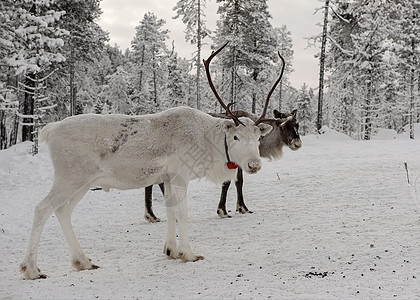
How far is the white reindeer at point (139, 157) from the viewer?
15.6 ft

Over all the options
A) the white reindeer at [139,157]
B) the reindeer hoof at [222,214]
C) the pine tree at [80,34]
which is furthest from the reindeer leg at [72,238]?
the pine tree at [80,34]

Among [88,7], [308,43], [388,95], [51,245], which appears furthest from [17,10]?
[388,95]

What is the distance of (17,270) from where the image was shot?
16.4 feet

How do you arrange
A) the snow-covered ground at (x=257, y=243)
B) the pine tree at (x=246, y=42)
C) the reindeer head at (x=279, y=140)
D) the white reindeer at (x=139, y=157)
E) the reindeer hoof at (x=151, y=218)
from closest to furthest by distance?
1. the snow-covered ground at (x=257, y=243)
2. the white reindeer at (x=139, y=157)
3. the reindeer hoof at (x=151, y=218)
4. the reindeer head at (x=279, y=140)
5. the pine tree at (x=246, y=42)

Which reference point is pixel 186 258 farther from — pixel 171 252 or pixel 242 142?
pixel 242 142

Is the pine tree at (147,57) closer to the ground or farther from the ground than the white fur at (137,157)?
farther from the ground

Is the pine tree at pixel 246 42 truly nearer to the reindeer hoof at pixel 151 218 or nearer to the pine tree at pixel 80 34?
the pine tree at pixel 80 34

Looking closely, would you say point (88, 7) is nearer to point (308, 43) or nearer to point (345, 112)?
point (308, 43)

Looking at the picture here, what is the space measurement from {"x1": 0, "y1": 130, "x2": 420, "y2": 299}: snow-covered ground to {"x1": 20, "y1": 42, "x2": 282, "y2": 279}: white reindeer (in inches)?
21.2

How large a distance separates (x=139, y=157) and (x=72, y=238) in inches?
58.2

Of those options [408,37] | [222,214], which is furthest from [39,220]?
[408,37]

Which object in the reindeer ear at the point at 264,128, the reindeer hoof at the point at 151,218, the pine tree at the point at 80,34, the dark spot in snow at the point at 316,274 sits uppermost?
the pine tree at the point at 80,34

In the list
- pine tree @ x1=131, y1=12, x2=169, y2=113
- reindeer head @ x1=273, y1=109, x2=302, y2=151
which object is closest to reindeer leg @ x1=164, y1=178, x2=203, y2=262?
reindeer head @ x1=273, y1=109, x2=302, y2=151

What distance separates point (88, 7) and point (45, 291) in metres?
19.5
